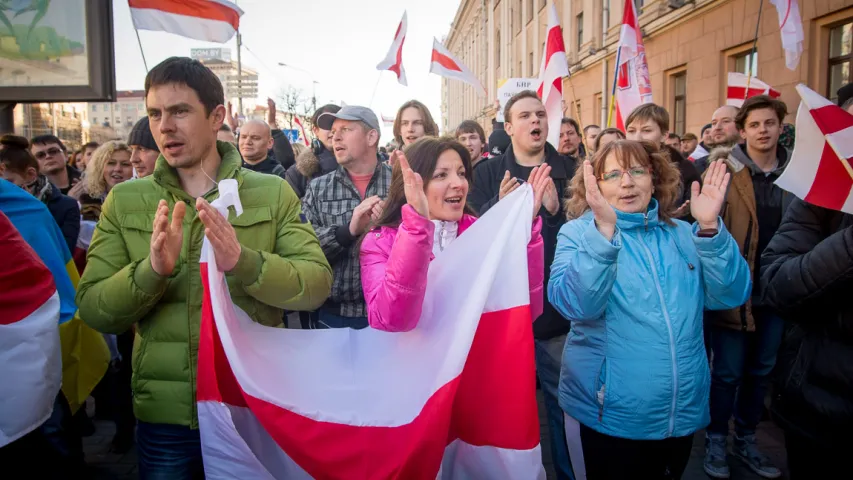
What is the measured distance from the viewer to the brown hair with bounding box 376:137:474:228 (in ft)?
8.21

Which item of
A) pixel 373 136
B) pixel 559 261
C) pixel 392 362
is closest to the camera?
pixel 392 362

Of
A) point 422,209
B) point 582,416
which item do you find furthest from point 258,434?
point 582,416

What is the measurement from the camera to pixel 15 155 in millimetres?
4125

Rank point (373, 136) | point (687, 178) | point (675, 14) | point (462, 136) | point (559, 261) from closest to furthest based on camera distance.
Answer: point (559, 261) → point (373, 136) → point (687, 178) → point (462, 136) → point (675, 14)

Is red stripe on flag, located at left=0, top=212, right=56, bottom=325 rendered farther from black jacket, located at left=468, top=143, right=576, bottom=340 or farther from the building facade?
the building facade

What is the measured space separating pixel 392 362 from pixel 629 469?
1.07 m

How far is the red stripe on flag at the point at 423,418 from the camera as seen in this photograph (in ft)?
6.30

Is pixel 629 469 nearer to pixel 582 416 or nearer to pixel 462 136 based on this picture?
pixel 582 416

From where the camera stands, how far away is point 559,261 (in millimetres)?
2562

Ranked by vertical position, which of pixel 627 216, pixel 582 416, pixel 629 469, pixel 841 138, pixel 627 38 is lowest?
pixel 629 469

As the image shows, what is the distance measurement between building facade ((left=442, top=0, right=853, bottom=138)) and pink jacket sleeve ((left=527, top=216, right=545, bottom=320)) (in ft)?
7.13

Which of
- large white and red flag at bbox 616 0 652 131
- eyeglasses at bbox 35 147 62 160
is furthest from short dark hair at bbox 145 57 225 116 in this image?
large white and red flag at bbox 616 0 652 131

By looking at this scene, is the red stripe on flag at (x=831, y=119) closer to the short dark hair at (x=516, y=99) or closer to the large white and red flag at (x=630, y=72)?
the short dark hair at (x=516, y=99)

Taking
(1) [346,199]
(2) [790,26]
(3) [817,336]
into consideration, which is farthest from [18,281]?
(2) [790,26]
